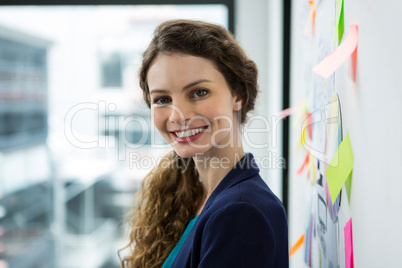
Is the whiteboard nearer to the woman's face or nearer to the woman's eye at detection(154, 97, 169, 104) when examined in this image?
the woman's face

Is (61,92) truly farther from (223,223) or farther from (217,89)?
(223,223)

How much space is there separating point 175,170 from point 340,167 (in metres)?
0.60

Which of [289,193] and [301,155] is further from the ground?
[301,155]

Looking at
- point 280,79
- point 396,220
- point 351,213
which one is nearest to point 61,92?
point 280,79

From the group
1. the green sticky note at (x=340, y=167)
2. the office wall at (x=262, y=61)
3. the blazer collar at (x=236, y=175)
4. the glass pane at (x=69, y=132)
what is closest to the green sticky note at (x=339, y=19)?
the green sticky note at (x=340, y=167)

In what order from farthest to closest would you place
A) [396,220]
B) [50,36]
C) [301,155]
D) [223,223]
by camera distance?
[50,36]
[301,155]
[223,223]
[396,220]

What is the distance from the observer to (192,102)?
866mm

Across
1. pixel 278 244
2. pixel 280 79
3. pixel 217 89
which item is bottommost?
pixel 278 244

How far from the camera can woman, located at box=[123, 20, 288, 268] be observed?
70 centimetres

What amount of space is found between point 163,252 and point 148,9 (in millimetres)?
1492

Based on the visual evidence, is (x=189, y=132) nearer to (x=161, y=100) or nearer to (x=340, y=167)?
(x=161, y=100)

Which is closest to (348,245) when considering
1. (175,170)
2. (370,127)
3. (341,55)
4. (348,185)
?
(348,185)

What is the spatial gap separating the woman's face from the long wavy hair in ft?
0.09

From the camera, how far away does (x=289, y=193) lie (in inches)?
64.5
